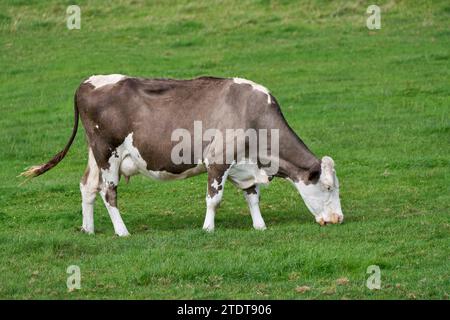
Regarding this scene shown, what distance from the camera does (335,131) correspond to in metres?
23.8

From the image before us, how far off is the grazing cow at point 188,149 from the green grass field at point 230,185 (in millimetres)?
529

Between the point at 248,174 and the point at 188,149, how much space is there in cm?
98

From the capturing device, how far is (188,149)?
16547 millimetres

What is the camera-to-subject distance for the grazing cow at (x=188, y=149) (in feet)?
53.9

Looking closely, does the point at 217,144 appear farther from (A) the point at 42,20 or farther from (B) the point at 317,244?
(A) the point at 42,20

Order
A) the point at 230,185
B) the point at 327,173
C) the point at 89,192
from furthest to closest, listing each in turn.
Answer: the point at 230,185 → the point at 89,192 → the point at 327,173

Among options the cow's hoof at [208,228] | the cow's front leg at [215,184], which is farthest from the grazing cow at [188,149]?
the cow's hoof at [208,228]

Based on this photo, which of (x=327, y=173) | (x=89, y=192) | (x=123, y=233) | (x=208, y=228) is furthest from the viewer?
(x=89, y=192)

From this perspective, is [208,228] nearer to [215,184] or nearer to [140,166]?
[215,184]

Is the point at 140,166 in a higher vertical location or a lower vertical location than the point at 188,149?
lower

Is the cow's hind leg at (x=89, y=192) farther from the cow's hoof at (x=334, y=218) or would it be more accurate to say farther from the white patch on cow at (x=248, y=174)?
the cow's hoof at (x=334, y=218)

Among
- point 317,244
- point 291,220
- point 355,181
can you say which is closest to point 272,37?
point 355,181

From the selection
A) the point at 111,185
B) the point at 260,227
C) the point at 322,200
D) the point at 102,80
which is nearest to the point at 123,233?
the point at 111,185

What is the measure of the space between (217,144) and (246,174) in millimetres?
693
